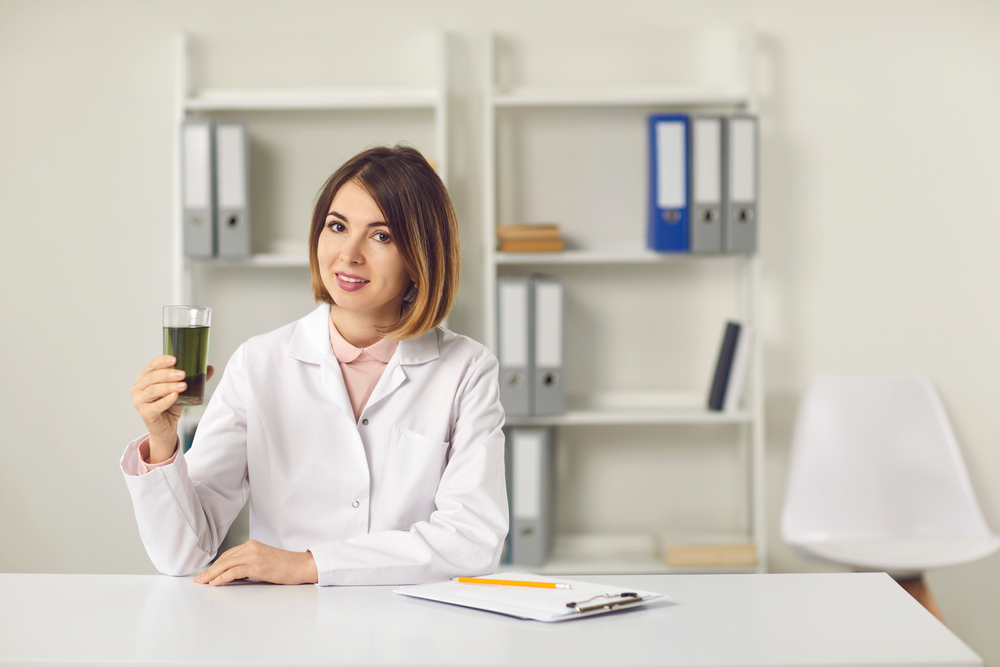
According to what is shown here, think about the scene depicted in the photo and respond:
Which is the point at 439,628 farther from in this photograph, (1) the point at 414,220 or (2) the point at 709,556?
(2) the point at 709,556

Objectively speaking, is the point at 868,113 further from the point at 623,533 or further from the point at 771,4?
the point at 623,533

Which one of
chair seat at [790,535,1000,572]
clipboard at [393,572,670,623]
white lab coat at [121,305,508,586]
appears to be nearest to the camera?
clipboard at [393,572,670,623]

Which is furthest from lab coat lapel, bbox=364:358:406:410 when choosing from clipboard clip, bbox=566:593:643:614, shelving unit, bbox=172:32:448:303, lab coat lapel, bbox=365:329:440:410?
shelving unit, bbox=172:32:448:303

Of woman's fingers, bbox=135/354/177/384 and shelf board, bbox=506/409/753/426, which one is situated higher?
woman's fingers, bbox=135/354/177/384

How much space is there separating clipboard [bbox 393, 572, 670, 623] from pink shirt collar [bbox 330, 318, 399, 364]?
0.45 meters

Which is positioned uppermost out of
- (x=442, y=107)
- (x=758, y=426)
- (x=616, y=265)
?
(x=442, y=107)

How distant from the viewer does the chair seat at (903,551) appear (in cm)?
228

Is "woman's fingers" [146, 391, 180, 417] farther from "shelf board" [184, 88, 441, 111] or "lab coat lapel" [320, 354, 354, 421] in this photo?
"shelf board" [184, 88, 441, 111]

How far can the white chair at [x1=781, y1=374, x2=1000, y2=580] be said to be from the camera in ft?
8.41

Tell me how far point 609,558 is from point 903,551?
87cm

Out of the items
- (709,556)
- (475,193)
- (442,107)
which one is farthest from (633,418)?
(442,107)

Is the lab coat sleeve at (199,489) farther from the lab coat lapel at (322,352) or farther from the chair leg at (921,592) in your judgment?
the chair leg at (921,592)

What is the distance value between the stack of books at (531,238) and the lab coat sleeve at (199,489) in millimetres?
1344

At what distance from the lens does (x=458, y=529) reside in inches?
46.9
